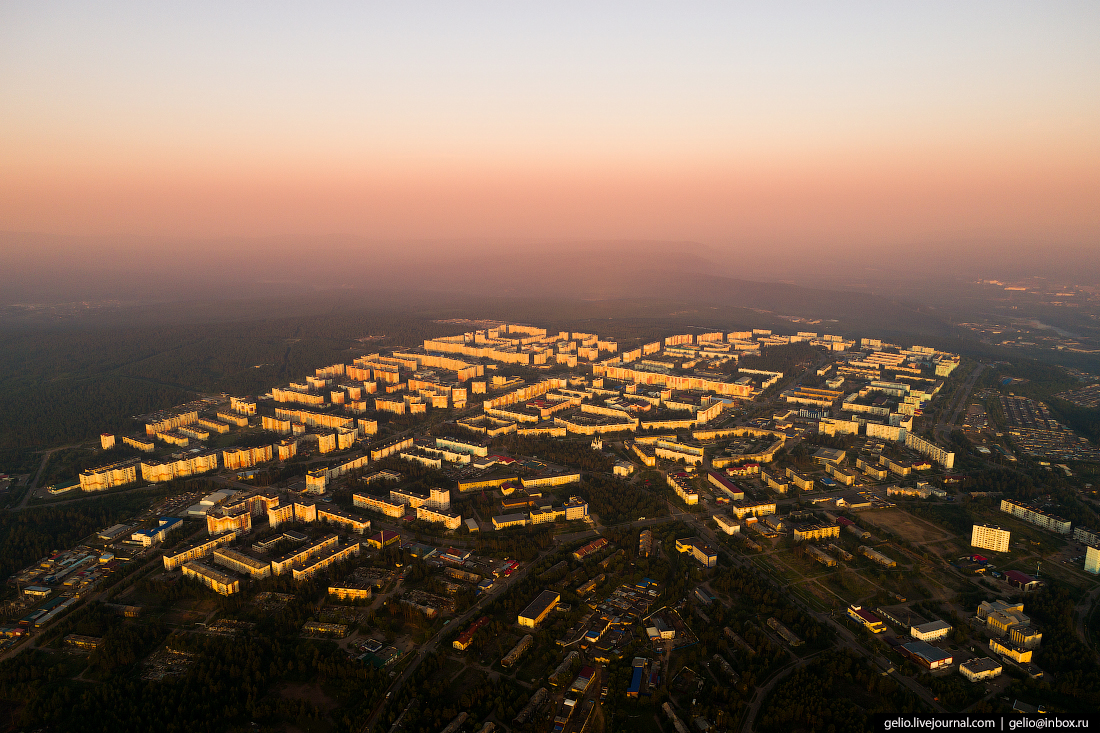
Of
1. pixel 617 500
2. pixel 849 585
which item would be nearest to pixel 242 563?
pixel 617 500

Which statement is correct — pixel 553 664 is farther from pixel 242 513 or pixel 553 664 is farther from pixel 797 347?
pixel 797 347

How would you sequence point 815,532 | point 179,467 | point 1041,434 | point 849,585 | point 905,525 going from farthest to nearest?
point 1041,434, point 179,467, point 905,525, point 815,532, point 849,585

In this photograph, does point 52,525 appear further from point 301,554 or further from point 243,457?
point 301,554

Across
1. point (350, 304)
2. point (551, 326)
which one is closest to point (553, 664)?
point (551, 326)

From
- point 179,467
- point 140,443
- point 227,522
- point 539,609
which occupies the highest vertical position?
point 140,443

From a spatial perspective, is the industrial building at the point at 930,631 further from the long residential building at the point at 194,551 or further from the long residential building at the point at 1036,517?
the long residential building at the point at 194,551

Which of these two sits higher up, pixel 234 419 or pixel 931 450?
pixel 234 419
